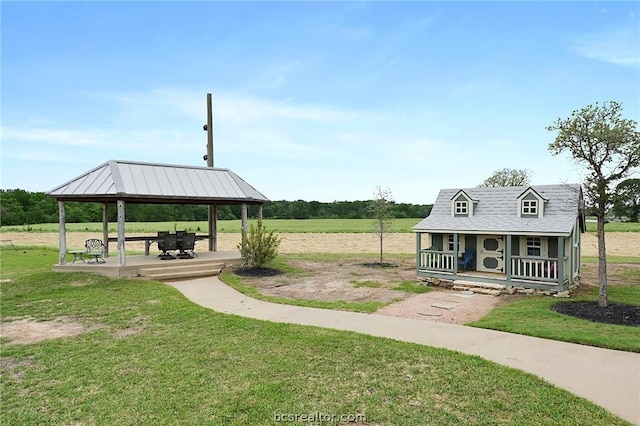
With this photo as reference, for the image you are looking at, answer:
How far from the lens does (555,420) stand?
4.21m

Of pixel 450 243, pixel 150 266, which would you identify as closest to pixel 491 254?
pixel 450 243

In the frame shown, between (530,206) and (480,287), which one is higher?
(530,206)

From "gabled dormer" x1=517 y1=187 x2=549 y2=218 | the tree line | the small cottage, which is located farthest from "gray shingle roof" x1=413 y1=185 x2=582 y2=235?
the tree line

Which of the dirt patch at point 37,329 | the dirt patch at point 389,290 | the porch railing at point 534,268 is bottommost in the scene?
the dirt patch at point 389,290

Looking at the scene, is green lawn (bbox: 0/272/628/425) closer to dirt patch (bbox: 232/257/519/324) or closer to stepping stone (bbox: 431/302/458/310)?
dirt patch (bbox: 232/257/519/324)

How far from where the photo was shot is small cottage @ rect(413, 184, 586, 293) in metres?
11.8

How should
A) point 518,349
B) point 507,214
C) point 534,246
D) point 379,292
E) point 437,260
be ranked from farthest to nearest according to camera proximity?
point 437,260 < point 507,214 < point 534,246 < point 379,292 < point 518,349

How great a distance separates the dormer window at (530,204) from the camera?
12.5 m

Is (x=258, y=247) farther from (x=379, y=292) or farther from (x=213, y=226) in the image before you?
(x=379, y=292)

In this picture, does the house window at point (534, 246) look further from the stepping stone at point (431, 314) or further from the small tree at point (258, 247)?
the small tree at point (258, 247)

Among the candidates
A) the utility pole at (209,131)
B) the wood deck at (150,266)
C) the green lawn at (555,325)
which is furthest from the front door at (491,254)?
the utility pole at (209,131)

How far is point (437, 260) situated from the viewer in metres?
13.7

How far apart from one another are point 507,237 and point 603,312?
12.1 feet

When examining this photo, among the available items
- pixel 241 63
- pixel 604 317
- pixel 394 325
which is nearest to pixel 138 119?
pixel 241 63
